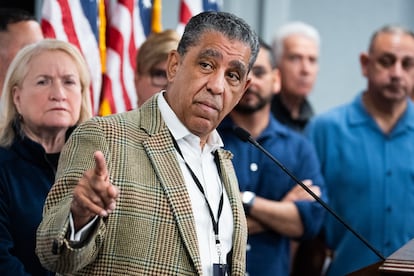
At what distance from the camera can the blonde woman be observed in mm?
3590

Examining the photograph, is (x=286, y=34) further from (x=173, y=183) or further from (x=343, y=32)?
(x=173, y=183)

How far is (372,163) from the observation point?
519cm

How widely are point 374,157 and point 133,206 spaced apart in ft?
8.07

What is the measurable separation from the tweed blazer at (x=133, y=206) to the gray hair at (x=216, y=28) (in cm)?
31

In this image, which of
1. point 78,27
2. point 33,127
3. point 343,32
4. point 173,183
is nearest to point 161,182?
point 173,183

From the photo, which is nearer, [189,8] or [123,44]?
[123,44]

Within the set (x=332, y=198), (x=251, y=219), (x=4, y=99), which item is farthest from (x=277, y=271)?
(x=4, y=99)

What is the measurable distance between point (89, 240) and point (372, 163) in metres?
2.63

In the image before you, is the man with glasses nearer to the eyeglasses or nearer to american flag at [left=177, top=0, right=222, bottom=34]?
the eyeglasses

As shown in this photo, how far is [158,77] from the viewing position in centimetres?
472

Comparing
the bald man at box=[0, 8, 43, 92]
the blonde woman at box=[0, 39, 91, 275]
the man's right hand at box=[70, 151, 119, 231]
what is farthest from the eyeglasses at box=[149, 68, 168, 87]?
the man's right hand at box=[70, 151, 119, 231]

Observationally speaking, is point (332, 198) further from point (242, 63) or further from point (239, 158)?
point (242, 63)

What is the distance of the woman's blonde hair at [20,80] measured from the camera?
12.4 ft

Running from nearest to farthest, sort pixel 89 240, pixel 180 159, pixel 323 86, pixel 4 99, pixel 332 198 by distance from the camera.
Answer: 1. pixel 89 240
2. pixel 180 159
3. pixel 4 99
4. pixel 332 198
5. pixel 323 86
